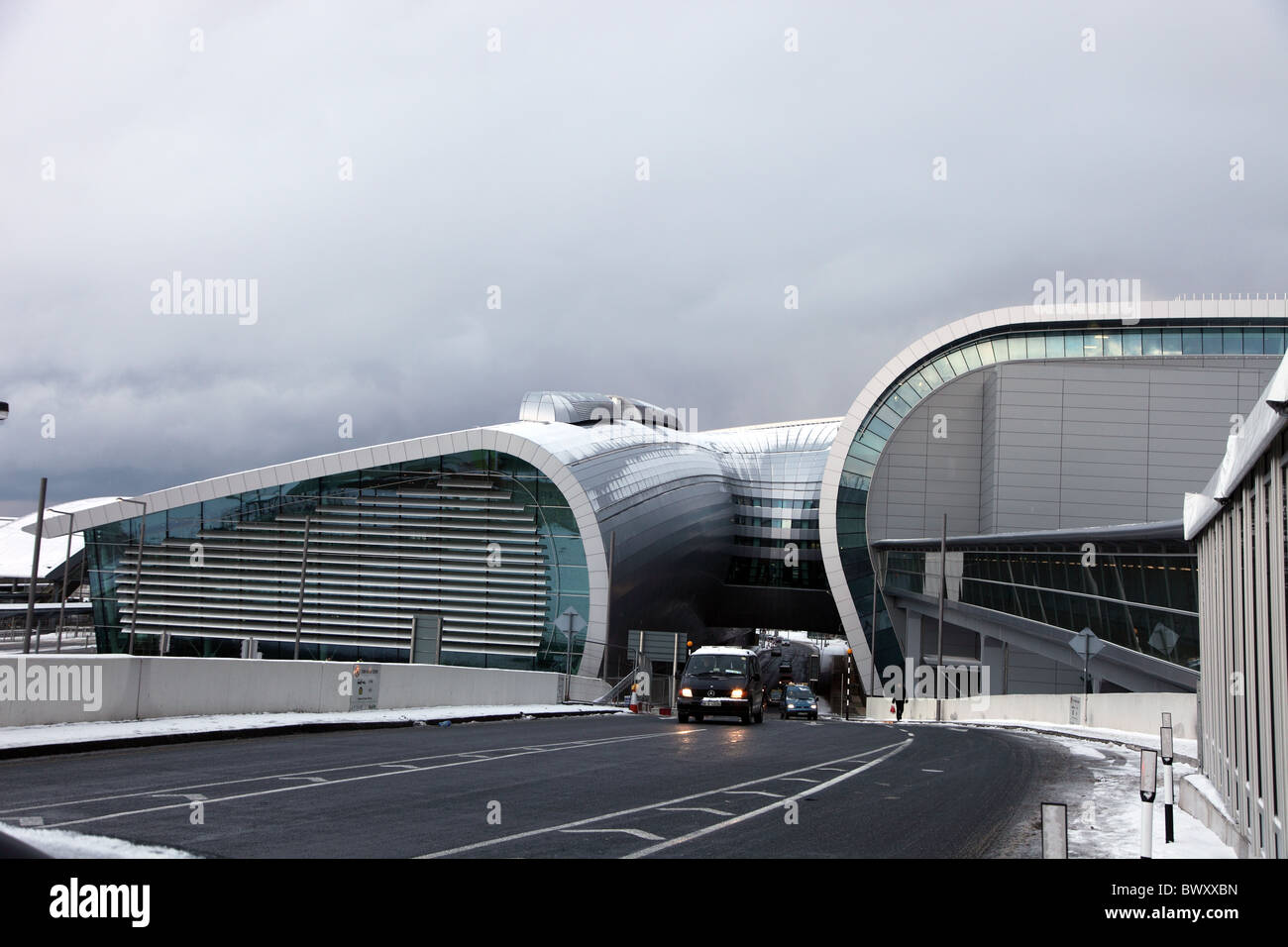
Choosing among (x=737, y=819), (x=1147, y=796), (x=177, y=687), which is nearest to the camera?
(x=1147, y=796)

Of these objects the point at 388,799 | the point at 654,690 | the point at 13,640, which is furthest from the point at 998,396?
the point at 13,640

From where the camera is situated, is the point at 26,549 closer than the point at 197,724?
No

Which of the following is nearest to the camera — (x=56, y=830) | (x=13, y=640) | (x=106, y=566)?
(x=56, y=830)

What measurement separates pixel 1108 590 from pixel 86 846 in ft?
111

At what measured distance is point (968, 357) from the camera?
62562mm

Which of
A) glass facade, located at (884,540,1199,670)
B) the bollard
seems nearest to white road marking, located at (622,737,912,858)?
the bollard

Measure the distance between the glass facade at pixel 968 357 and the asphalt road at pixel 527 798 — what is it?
45.3 meters

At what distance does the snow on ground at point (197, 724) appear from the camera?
47.2 feet

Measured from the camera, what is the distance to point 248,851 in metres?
7.61

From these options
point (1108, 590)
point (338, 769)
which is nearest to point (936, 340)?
point (1108, 590)

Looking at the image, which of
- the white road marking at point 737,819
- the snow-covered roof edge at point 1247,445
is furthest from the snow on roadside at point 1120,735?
the snow-covered roof edge at point 1247,445

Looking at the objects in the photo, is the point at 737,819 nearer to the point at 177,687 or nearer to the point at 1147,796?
the point at 1147,796
